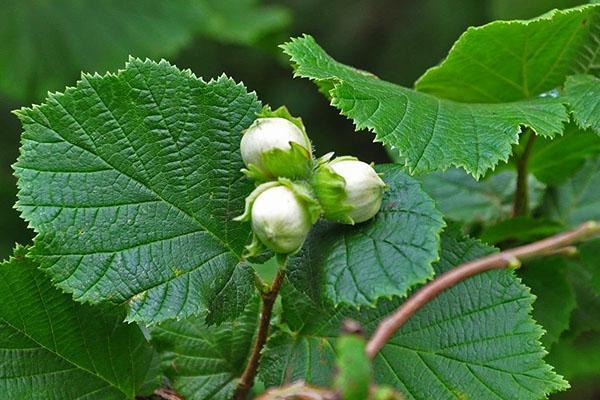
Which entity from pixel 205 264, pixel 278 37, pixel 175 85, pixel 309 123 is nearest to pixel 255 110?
pixel 175 85

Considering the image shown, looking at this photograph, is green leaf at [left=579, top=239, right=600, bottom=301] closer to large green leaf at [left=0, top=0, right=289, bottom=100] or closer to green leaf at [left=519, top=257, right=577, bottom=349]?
green leaf at [left=519, top=257, right=577, bottom=349]

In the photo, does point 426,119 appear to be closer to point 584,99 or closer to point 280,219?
point 584,99

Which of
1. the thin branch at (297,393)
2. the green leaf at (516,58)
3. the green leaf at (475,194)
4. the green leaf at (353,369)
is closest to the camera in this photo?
the green leaf at (353,369)

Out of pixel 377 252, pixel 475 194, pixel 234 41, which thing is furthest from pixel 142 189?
pixel 234 41

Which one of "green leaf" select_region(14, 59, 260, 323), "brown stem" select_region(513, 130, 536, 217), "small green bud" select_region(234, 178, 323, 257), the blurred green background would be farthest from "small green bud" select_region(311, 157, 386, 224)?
the blurred green background

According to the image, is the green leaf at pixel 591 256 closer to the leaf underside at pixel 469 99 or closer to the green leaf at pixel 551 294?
the green leaf at pixel 551 294

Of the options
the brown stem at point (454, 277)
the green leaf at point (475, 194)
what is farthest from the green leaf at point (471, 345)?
the green leaf at point (475, 194)
